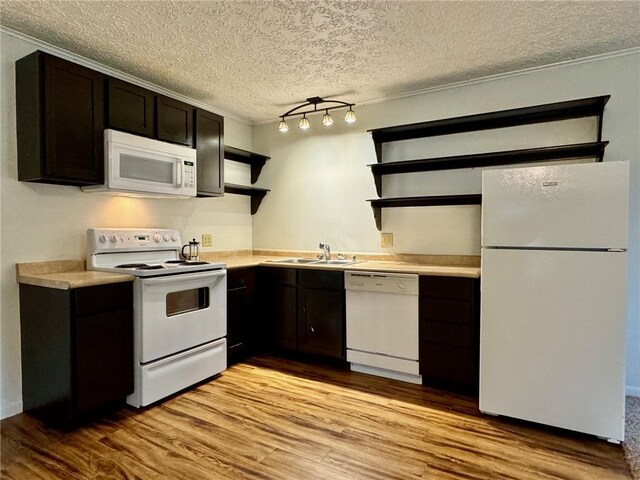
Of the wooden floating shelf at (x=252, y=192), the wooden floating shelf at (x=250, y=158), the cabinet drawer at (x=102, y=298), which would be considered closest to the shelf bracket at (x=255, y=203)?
the wooden floating shelf at (x=252, y=192)

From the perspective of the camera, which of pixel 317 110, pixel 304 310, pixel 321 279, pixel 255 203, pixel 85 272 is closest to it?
pixel 85 272

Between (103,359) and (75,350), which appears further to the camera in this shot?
(103,359)

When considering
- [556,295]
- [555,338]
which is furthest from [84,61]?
[555,338]

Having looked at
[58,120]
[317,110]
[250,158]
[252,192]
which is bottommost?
[252,192]

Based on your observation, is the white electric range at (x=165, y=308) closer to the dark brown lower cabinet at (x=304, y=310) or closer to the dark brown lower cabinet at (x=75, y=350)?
the dark brown lower cabinet at (x=75, y=350)

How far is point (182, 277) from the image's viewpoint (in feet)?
8.28

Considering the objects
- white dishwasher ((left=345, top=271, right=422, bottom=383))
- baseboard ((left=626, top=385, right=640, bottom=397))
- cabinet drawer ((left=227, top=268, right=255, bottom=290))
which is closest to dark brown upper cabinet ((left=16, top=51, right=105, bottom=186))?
cabinet drawer ((left=227, top=268, right=255, bottom=290))

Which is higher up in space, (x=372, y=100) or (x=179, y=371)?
(x=372, y=100)

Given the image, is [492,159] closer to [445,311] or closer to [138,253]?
[445,311]

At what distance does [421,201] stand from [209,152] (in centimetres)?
188

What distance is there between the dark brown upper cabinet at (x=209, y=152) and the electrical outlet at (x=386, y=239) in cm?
154

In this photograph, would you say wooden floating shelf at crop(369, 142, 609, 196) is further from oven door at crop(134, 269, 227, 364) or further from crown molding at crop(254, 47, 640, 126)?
oven door at crop(134, 269, 227, 364)

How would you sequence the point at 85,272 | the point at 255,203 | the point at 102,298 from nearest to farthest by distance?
the point at 102,298, the point at 85,272, the point at 255,203

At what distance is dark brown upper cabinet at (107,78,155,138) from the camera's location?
2.43 m
